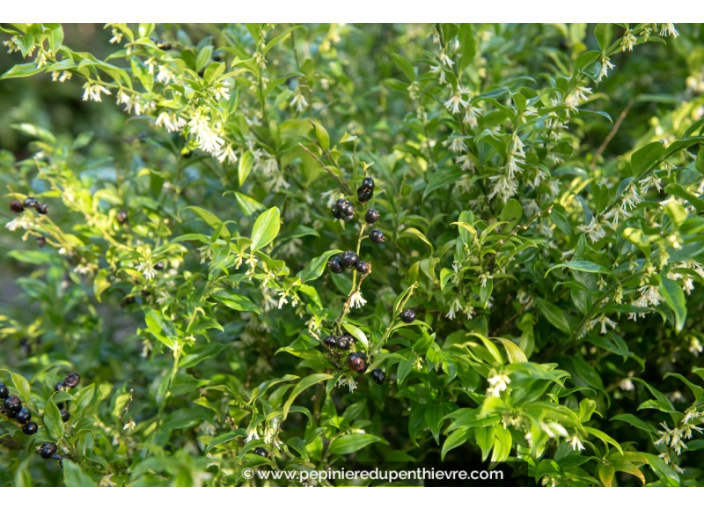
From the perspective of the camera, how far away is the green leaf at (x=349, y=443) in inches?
44.8

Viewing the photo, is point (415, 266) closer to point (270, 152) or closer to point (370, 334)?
point (370, 334)

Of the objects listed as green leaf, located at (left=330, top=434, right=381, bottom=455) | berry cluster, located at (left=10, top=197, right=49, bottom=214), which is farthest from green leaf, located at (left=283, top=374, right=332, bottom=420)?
berry cluster, located at (left=10, top=197, right=49, bottom=214)

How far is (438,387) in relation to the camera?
45.6 inches

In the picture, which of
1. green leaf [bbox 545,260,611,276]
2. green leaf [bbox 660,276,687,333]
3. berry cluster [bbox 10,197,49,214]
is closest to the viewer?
green leaf [bbox 660,276,687,333]

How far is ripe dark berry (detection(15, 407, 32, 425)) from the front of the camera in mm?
1146

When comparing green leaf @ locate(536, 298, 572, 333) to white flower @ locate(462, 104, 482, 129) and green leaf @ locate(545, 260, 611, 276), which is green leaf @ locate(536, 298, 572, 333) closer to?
green leaf @ locate(545, 260, 611, 276)

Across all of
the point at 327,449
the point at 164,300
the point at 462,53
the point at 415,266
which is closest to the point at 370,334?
the point at 415,266

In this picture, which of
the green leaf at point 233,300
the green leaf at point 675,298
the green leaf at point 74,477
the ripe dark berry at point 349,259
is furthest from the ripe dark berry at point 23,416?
the green leaf at point 675,298

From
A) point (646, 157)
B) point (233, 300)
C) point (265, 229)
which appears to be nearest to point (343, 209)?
point (265, 229)

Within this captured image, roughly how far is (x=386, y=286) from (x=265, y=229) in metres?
0.42

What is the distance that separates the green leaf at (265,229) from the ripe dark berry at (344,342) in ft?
0.68

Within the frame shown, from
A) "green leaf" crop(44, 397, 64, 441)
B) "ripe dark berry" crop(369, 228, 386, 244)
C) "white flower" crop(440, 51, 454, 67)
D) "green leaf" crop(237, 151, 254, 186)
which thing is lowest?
"green leaf" crop(44, 397, 64, 441)

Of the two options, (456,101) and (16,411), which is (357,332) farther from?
(16,411)

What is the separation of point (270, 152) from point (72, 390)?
0.67 m
